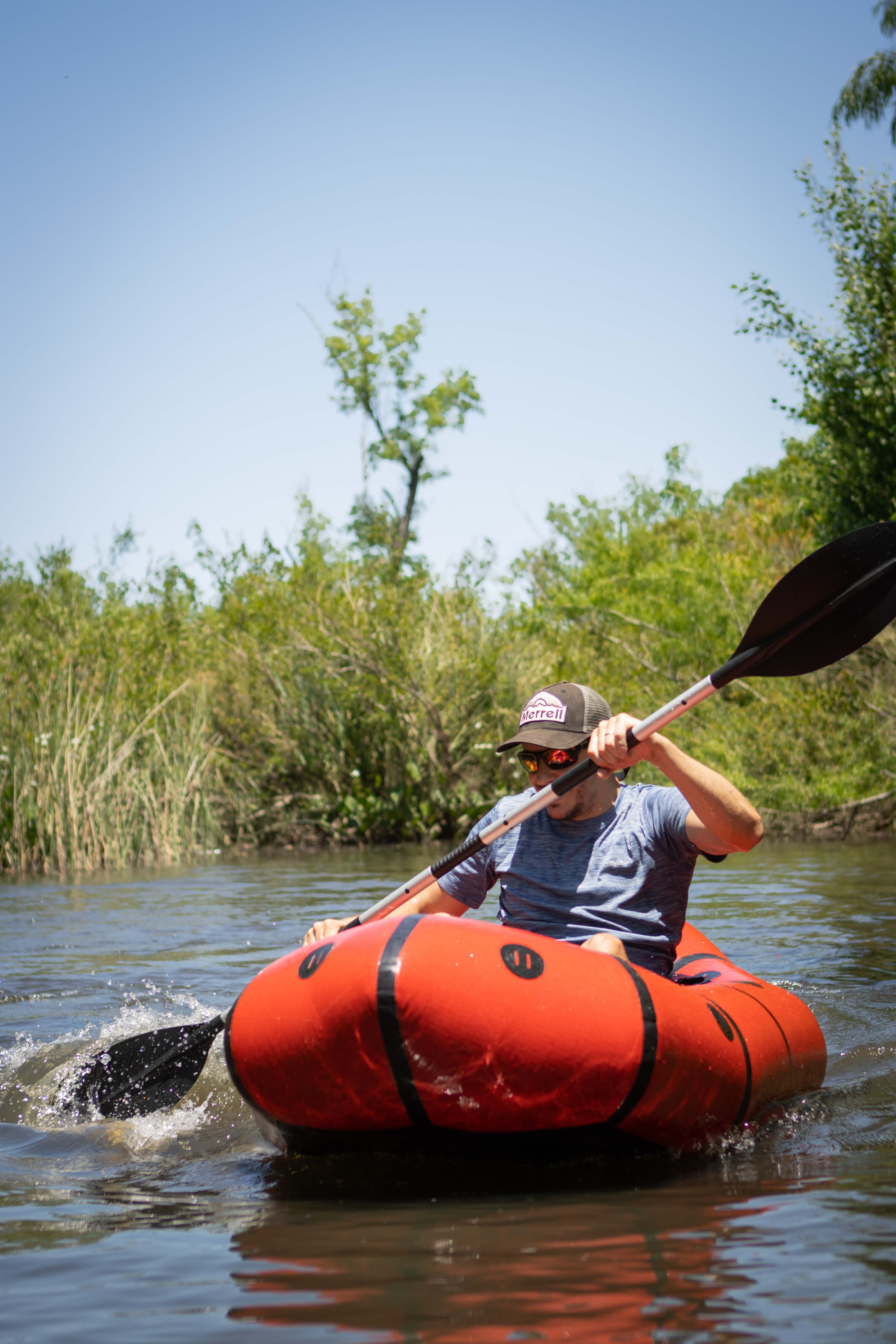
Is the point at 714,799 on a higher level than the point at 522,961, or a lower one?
higher

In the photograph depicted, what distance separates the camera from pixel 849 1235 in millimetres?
2059

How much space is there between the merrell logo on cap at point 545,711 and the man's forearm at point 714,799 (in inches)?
16.4

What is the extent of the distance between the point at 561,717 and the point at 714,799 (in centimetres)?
57

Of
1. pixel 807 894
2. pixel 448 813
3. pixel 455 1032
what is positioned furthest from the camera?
pixel 448 813

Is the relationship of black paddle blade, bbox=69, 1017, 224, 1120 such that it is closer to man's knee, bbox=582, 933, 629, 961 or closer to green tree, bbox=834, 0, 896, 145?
man's knee, bbox=582, 933, 629, 961

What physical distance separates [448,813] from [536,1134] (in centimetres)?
1254

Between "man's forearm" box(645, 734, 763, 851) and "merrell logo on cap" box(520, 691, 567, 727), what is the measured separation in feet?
1.37

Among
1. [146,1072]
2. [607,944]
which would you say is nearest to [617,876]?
[607,944]

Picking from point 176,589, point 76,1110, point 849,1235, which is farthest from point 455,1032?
point 176,589

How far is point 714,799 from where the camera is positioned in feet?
9.70

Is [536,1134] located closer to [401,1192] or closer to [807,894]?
[401,1192]

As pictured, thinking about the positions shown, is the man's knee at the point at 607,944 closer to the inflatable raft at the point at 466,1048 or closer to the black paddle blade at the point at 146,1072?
the inflatable raft at the point at 466,1048

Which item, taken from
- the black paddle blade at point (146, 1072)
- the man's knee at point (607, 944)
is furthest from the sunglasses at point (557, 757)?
the black paddle blade at point (146, 1072)

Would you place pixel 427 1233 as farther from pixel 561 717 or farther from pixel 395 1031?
pixel 561 717
